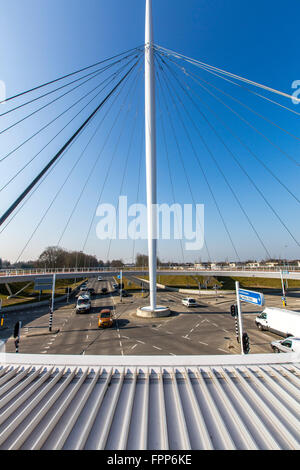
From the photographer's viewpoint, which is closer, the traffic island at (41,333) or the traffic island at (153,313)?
the traffic island at (41,333)

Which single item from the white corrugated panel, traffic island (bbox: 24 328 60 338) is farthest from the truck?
traffic island (bbox: 24 328 60 338)

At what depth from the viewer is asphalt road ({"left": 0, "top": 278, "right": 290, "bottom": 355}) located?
13.8 m

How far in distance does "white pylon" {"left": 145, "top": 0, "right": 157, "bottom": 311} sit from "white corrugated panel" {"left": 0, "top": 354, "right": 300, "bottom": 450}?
17.7 meters

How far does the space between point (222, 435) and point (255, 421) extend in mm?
695

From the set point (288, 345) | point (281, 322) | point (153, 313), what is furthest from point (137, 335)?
point (281, 322)

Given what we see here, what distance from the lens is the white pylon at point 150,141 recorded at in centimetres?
2224

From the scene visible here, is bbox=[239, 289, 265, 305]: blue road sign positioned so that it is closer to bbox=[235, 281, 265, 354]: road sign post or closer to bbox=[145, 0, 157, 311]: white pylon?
bbox=[235, 281, 265, 354]: road sign post

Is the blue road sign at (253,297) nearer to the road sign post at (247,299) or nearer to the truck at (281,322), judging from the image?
the road sign post at (247,299)

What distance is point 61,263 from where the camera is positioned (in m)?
74.8

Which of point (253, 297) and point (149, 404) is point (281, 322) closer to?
point (253, 297)

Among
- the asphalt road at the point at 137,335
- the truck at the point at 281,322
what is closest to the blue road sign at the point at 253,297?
the asphalt road at the point at 137,335

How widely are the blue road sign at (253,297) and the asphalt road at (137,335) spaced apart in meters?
4.92

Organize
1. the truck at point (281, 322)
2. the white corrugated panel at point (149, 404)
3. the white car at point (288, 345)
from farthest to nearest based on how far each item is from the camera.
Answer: the truck at point (281, 322) → the white car at point (288, 345) → the white corrugated panel at point (149, 404)

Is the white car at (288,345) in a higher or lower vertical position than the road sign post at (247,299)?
lower
